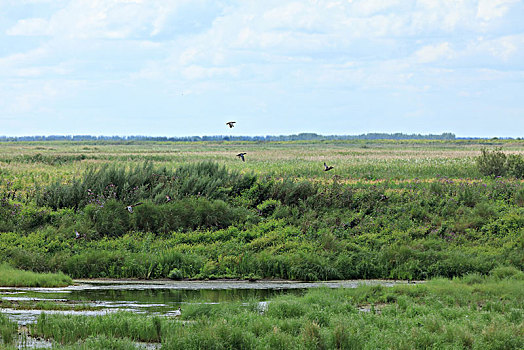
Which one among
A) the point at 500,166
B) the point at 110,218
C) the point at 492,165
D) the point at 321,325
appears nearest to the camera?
the point at 321,325

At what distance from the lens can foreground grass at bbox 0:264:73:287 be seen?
15860mm

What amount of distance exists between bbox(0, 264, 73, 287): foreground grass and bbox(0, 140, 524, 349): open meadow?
0.46 feet

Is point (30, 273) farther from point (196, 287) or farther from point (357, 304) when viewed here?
point (357, 304)

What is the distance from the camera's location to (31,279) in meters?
16.0

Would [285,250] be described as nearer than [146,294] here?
No

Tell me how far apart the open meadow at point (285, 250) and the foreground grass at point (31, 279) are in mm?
139

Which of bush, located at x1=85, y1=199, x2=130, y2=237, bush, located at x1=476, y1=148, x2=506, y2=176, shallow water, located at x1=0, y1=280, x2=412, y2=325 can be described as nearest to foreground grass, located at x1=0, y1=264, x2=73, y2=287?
shallow water, located at x1=0, y1=280, x2=412, y2=325

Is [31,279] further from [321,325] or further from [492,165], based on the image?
[492,165]

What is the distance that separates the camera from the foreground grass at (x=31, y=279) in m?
15.9

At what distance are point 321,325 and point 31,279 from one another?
936cm

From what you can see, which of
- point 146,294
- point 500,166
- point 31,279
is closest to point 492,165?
point 500,166

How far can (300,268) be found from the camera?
17.8 m

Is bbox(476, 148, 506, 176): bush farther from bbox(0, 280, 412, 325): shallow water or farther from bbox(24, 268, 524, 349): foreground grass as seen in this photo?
bbox(24, 268, 524, 349): foreground grass

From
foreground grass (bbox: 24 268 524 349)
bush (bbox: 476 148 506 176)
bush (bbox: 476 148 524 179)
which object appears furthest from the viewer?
bush (bbox: 476 148 506 176)
